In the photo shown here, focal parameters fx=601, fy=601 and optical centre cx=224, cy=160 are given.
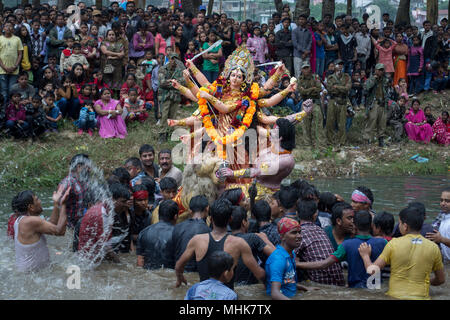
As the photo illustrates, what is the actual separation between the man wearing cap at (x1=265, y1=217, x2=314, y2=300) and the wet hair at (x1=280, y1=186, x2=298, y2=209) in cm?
83

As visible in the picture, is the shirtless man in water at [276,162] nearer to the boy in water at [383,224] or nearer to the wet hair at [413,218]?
the boy in water at [383,224]

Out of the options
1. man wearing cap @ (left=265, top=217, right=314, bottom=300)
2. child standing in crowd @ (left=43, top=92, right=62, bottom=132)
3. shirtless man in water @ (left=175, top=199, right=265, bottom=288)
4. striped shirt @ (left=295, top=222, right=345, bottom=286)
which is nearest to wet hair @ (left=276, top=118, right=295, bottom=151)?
striped shirt @ (left=295, top=222, right=345, bottom=286)

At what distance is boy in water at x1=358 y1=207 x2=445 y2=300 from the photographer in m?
5.39

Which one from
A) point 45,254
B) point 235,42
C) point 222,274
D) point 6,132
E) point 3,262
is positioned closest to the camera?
point 222,274

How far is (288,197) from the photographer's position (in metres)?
6.41

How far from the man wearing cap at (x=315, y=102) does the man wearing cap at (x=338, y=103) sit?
25 cm

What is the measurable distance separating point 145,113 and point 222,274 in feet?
34.1

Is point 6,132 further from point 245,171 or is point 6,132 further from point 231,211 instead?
point 231,211

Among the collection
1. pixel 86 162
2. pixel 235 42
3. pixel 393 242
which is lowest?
pixel 393 242

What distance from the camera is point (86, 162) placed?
23.5 ft

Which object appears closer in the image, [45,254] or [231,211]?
[231,211]

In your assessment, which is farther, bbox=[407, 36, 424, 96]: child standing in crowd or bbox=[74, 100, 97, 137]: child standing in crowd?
Result: bbox=[407, 36, 424, 96]: child standing in crowd

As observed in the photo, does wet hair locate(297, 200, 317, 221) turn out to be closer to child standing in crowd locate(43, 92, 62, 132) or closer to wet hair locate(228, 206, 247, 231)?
wet hair locate(228, 206, 247, 231)

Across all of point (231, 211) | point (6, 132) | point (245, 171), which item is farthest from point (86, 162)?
point (6, 132)
